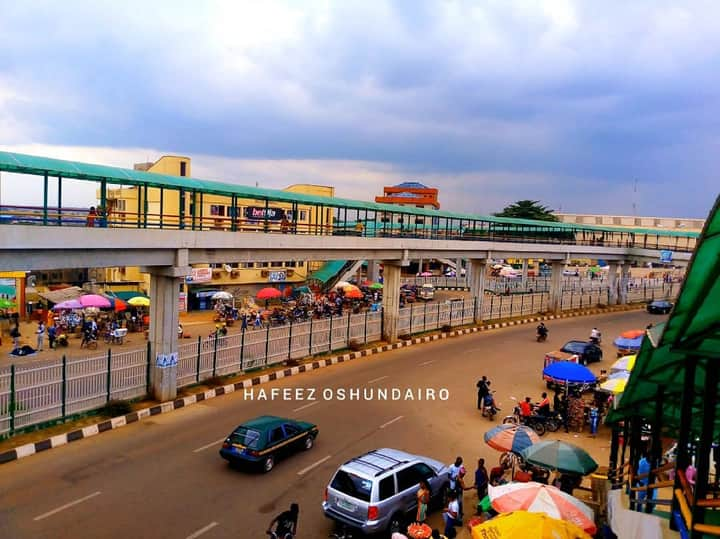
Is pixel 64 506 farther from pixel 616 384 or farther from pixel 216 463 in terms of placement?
pixel 616 384

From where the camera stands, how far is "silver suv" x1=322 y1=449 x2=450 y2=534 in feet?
29.5

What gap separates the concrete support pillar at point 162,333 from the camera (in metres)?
16.3

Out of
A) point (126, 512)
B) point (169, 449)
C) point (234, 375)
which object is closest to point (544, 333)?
point (234, 375)

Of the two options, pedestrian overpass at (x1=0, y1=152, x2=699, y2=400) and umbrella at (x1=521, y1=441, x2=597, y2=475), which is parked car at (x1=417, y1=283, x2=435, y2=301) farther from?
umbrella at (x1=521, y1=441, x2=597, y2=475)

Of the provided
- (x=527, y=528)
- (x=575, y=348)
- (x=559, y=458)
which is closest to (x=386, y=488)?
(x=527, y=528)

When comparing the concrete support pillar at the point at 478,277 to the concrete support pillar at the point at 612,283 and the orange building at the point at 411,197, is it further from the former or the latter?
the orange building at the point at 411,197

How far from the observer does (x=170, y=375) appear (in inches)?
650

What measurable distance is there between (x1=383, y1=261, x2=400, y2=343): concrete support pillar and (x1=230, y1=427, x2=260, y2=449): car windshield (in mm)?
15782

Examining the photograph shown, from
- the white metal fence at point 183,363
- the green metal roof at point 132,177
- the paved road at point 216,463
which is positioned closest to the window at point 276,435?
the paved road at point 216,463

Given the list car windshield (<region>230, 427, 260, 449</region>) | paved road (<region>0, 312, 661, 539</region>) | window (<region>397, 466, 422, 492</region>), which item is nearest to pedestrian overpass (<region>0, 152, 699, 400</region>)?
paved road (<region>0, 312, 661, 539</region>)

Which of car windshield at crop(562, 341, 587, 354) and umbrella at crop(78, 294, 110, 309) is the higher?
umbrella at crop(78, 294, 110, 309)

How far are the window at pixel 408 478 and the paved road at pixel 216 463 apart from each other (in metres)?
0.98

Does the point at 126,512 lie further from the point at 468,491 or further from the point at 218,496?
the point at 468,491

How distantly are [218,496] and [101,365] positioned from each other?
6146 millimetres
